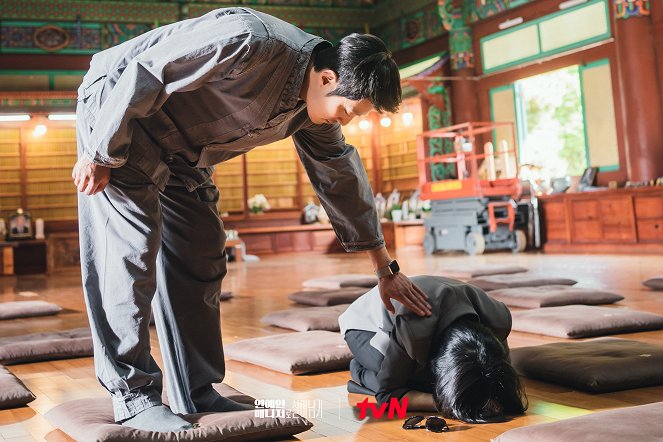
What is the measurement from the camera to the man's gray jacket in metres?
1.54

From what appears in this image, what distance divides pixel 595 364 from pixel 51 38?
1131cm

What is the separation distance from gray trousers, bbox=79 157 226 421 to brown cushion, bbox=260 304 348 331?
1.46 m

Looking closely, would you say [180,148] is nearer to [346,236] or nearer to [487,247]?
[346,236]

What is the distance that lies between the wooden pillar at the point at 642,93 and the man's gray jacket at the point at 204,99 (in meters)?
7.55

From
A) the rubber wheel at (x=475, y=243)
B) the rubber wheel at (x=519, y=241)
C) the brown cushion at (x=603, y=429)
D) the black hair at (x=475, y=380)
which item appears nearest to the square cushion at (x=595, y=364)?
the black hair at (x=475, y=380)

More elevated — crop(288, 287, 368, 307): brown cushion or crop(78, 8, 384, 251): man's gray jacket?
crop(78, 8, 384, 251): man's gray jacket

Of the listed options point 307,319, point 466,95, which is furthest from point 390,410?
point 466,95

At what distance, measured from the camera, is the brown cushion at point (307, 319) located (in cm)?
342

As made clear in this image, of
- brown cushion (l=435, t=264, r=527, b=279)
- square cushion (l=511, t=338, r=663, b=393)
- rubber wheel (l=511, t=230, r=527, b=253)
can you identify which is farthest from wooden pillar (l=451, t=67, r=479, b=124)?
square cushion (l=511, t=338, r=663, b=393)

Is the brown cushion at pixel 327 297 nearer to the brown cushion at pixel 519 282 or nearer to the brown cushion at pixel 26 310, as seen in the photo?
the brown cushion at pixel 519 282

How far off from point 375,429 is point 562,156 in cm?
906

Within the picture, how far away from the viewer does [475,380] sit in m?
1.79

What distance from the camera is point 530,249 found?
32.0ft

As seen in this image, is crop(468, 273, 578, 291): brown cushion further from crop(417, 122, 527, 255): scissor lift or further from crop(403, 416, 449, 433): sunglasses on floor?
crop(417, 122, 527, 255): scissor lift
